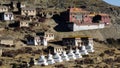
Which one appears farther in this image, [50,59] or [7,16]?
[7,16]

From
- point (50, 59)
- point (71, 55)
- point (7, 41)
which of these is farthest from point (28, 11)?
point (50, 59)

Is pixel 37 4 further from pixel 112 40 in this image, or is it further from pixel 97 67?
pixel 97 67

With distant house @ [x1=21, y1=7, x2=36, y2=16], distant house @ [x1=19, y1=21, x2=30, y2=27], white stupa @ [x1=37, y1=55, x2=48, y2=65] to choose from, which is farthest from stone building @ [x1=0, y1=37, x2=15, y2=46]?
distant house @ [x1=21, y1=7, x2=36, y2=16]

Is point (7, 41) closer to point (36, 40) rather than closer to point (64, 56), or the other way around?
point (36, 40)

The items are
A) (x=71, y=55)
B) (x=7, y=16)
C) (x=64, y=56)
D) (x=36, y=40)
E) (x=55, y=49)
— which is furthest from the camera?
(x=7, y=16)

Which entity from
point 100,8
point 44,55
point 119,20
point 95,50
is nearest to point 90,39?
point 95,50

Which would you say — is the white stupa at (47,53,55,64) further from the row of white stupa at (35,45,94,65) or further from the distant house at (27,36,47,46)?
the distant house at (27,36,47,46)
